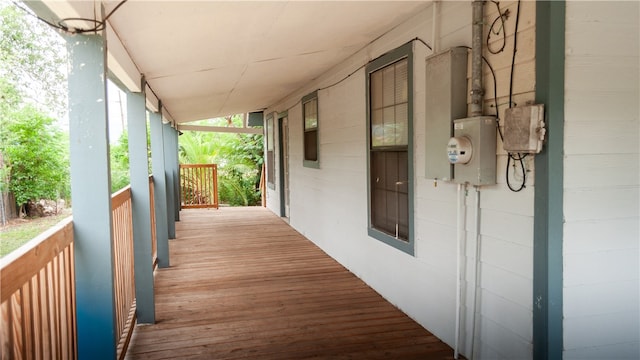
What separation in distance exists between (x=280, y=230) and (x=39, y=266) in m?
6.13

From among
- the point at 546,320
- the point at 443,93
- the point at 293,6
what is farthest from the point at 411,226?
the point at 293,6

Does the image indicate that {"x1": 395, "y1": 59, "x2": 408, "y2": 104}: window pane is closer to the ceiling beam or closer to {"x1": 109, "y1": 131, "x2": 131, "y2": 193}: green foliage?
the ceiling beam

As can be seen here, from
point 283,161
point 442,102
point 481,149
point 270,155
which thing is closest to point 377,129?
point 442,102

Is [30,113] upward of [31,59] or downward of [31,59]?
downward

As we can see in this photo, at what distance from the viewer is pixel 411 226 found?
340cm

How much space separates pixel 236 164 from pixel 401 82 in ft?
38.8

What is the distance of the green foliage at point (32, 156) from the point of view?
3.61m

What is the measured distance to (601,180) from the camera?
217 centimetres

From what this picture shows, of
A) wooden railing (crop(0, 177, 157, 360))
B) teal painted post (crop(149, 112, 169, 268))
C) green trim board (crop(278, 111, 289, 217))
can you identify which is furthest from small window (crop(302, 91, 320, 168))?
wooden railing (crop(0, 177, 157, 360))

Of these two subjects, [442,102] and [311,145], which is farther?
[311,145]

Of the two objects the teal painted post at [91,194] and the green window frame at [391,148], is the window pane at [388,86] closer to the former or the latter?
the green window frame at [391,148]

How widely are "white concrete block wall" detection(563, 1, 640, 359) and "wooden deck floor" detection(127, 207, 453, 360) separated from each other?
100cm

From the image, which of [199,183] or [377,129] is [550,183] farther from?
[199,183]

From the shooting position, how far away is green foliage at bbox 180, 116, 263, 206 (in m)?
14.6
